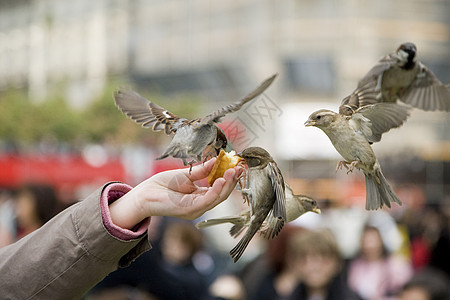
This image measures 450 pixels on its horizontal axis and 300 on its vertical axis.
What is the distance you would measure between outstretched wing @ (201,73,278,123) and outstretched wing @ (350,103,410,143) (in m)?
0.19

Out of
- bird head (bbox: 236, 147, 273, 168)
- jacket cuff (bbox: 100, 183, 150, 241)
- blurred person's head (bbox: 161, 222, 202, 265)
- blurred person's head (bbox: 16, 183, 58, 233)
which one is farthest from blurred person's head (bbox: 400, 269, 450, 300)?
bird head (bbox: 236, 147, 273, 168)

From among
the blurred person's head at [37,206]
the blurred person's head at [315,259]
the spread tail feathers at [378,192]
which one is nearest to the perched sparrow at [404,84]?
the spread tail feathers at [378,192]

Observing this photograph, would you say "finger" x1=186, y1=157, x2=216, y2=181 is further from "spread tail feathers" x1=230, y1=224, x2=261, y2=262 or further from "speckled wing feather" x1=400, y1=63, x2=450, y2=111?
"speckled wing feather" x1=400, y1=63, x2=450, y2=111

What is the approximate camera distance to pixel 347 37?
21438mm

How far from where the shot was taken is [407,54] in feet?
3.59

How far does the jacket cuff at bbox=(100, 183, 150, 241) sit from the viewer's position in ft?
4.53

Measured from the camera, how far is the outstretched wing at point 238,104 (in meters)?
0.97

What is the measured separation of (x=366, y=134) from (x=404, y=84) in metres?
0.18

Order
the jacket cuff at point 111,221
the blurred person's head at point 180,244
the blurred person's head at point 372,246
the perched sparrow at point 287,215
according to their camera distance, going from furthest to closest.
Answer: the blurred person's head at point 372,246 < the blurred person's head at point 180,244 < the jacket cuff at point 111,221 < the perched sparrow at point 287,215

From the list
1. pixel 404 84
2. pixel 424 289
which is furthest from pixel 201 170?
pixel 424 289

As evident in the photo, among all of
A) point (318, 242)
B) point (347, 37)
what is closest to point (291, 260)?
point (318, 242)

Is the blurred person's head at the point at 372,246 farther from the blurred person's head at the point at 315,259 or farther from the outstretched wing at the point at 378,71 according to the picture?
the outstretched wing at the point at 378,71

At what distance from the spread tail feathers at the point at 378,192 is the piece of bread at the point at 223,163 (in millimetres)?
252

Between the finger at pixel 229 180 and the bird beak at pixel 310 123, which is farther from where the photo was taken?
the finger at pixel 229 180
